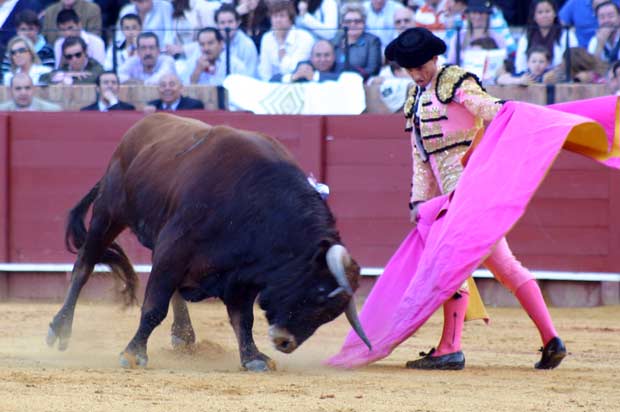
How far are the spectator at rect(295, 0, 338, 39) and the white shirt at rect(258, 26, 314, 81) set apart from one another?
0.21m

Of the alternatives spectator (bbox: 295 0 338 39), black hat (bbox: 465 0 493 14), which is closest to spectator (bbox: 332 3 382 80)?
spectator (bbox: 295 0 338 39)

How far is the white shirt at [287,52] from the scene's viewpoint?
28.1ft

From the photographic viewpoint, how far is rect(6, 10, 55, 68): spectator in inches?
363

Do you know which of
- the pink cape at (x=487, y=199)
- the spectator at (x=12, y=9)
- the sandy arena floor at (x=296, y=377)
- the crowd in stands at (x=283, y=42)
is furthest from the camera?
the spectator at (x=12, y=9)

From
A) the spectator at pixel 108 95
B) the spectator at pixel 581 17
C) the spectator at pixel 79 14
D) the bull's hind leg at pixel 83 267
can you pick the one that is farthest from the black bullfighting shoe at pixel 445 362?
the spectator at pixel 79 14

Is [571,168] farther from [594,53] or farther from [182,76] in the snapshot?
[182,76]

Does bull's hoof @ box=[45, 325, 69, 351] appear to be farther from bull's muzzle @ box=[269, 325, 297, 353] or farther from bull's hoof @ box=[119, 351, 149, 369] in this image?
bull's muzzle @ box=[269, 325, 297, 353]

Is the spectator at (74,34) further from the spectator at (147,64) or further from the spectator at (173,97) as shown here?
the spectator at (173,97)

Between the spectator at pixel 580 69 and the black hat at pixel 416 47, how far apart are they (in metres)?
3.29

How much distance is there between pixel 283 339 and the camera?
457 cm

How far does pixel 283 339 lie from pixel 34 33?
5406mm

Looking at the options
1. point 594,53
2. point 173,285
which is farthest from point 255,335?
point 594,53

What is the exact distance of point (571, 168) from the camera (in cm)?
809

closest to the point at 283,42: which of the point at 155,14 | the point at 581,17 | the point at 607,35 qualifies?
the point at 155,14
